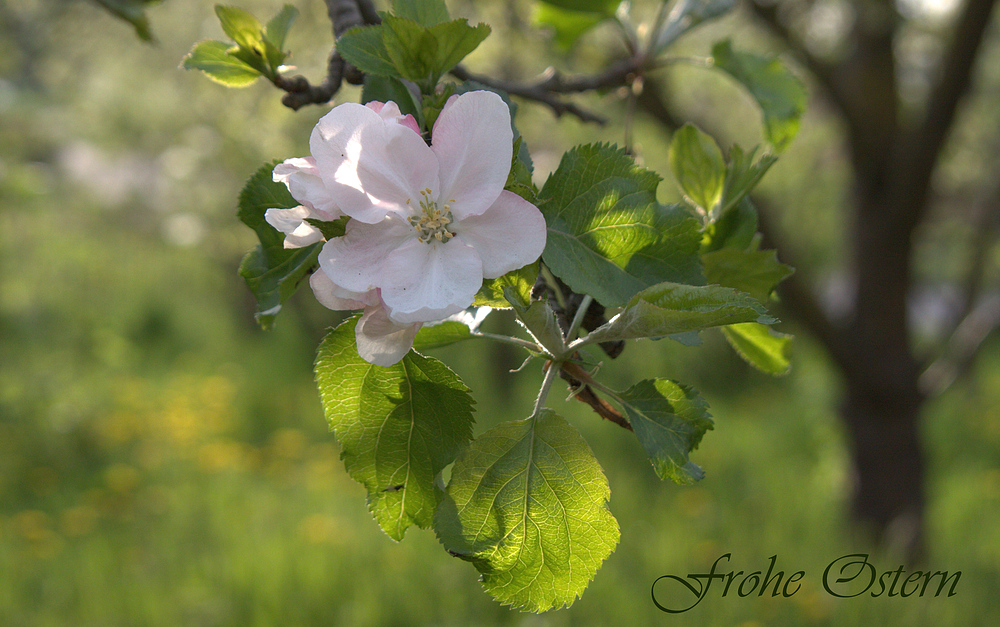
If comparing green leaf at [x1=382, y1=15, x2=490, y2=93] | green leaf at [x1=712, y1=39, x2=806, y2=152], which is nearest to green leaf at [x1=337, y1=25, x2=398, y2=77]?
green leaf at [x1=382, y1=15, x2=490, y2=93]

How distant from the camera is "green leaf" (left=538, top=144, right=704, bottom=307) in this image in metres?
0.53

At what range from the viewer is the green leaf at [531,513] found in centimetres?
55

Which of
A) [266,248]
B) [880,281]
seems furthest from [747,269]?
[880,281]

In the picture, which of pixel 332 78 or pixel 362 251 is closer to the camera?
pixel 362 251

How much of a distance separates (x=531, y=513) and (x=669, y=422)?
13 cm

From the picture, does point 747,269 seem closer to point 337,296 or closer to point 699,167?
point 699,167

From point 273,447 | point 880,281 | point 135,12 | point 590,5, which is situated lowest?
point 273,447

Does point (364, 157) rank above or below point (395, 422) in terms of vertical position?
above

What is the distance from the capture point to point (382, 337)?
516 mm

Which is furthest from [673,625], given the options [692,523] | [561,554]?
[561,554]

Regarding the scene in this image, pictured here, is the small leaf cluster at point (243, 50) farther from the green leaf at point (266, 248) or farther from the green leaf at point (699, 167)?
the green leaf at point (699, 167)

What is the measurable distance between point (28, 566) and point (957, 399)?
5.60 m

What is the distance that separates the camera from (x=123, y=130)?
7.53 m

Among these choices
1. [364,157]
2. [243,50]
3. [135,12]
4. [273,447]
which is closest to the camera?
[364,157]
